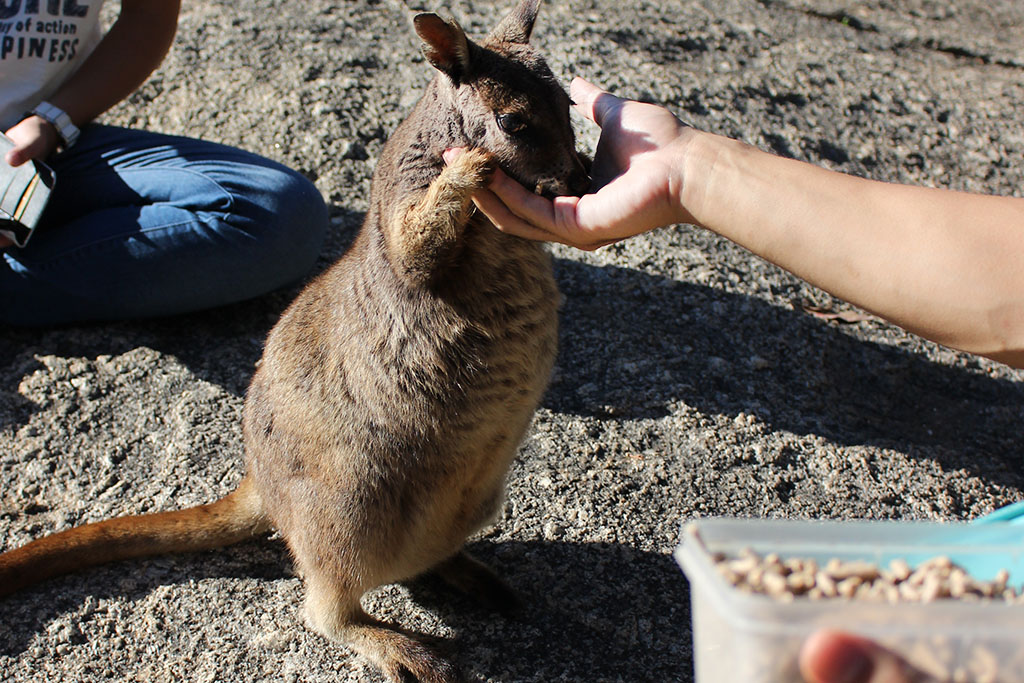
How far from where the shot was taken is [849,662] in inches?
42.4

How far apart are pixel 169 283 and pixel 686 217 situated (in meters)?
2.15

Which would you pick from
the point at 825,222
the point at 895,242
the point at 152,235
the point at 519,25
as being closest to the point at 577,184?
the point at 519,25

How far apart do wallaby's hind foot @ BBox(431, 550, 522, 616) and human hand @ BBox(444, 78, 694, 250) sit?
101 centimetres

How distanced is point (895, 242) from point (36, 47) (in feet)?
10.4

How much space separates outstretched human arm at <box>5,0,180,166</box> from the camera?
10.8ft

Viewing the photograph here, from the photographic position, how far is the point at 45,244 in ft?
11.3

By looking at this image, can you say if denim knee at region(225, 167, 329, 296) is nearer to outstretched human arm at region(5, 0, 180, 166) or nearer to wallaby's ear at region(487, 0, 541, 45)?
outstretched human arm at region(5, 0, 180, 166)

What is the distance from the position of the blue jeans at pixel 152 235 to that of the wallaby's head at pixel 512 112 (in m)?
1.39

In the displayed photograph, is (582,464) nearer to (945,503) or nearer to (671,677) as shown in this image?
(671,677)

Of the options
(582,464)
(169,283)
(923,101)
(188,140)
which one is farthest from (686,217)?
(923,101)

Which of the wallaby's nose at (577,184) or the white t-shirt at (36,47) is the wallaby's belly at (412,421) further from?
the white t-shirt at (36,47)

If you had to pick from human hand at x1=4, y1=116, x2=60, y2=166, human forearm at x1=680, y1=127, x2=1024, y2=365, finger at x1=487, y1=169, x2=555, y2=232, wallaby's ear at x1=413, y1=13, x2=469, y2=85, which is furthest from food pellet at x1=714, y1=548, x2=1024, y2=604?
human hand at x1=4, y1=116, x2=60, y2=166

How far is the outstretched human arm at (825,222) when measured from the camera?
65.8 inches

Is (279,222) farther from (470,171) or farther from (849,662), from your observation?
(849,662)
